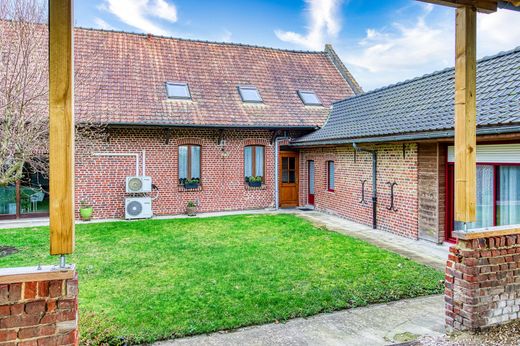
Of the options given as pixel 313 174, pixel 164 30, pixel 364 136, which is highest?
pixel 164 30

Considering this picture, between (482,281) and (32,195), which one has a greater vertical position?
(32,195)

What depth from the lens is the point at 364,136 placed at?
31.2 feet

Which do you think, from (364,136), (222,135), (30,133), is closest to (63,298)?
(30,133)

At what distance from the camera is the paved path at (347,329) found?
145 inches

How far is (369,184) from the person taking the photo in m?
10.2

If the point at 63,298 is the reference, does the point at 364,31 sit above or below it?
above

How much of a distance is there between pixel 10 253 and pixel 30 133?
2251mm

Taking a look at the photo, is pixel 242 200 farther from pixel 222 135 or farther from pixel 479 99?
pixel 479 99

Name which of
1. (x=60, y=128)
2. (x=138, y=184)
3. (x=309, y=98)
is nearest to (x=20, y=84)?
(x=60, y=128)

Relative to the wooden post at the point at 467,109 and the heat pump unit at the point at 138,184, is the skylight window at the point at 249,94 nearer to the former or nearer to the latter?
the heat pump unit at the point at 138,184

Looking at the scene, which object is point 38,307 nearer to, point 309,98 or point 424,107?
point 424,107

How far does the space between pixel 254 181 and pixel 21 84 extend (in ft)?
26.2

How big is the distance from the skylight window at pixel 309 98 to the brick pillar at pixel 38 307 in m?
12.8

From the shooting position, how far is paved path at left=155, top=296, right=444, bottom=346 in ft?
12.1
